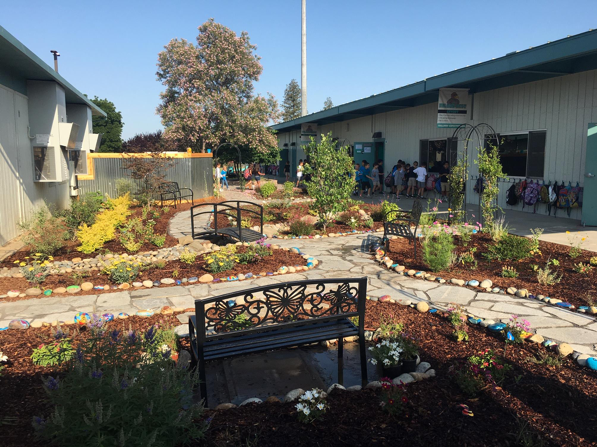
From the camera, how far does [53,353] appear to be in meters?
3.85

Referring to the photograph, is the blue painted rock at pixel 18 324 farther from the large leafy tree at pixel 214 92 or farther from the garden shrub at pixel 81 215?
the large leafy tree at pixel 214 92

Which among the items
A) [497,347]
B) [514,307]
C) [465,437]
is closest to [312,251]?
[514,307]

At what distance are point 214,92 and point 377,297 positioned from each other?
80.1 feet

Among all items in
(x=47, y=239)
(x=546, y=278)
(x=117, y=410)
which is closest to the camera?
(x=117, y=410)

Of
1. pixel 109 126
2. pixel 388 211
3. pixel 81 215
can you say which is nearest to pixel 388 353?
pixel 388 211

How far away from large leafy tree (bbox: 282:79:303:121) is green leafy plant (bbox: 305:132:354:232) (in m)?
77.5

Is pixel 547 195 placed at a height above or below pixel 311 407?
above

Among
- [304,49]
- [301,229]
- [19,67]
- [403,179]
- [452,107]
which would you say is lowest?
[301,229]

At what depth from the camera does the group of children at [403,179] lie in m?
17.1

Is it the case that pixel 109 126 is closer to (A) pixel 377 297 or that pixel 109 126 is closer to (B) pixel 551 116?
(B) pixel 551 116

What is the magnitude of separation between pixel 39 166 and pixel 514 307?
40.0ft

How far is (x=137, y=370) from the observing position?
2.71 metres

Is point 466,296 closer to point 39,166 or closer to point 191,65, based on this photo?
point 39,166

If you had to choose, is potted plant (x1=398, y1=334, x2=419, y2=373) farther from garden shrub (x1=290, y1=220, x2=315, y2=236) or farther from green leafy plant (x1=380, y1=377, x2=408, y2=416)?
garden shrub (x1=290, y1=220, x2=315, y2=236)
